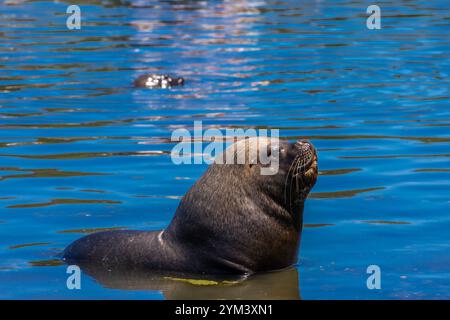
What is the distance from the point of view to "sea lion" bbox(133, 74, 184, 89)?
18859mm

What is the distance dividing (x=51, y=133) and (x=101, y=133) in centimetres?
63

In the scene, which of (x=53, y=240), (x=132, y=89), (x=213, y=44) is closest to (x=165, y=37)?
(x=213, y=44)

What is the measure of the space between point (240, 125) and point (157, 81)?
3931 mm

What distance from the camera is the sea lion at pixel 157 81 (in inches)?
742

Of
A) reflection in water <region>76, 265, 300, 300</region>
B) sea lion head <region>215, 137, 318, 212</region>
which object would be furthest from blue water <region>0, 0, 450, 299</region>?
sea lion head <region>215, 137, 318, 212</region>

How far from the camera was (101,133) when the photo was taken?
1502cm

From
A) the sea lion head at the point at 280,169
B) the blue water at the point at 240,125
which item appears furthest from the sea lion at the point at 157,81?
the sea lion head at the point at 280,169

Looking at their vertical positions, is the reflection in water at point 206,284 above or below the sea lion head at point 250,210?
below

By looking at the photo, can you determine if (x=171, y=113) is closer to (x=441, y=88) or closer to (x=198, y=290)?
(x=441, y=88)

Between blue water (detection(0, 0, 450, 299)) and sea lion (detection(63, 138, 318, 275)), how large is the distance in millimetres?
241

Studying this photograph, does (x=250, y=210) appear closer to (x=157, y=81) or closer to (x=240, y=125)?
(x=240, y=125)

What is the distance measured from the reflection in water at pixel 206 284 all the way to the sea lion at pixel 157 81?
388 inches

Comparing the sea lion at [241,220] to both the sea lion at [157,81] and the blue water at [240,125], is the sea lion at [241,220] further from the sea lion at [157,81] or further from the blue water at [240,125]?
the sea lion at [157,81]

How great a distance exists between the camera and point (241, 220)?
890 centimetres
